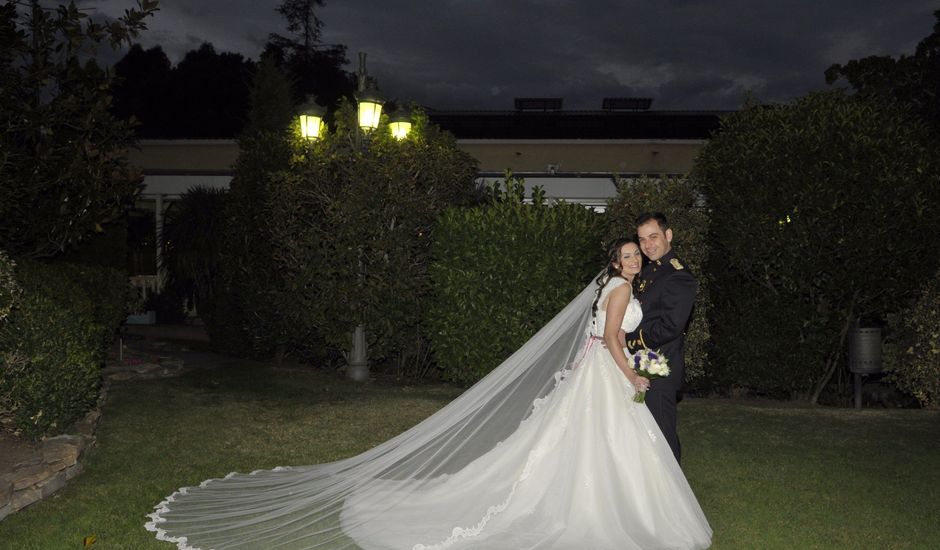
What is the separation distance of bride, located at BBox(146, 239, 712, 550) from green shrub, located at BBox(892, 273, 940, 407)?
5.98 m

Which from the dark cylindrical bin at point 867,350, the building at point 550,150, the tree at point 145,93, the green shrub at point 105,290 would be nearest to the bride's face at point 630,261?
the dark cylindrical bin at point 867,350

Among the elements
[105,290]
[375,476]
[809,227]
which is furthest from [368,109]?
[375,476]

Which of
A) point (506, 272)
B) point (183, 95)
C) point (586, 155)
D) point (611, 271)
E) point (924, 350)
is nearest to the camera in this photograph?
point (611, 271)

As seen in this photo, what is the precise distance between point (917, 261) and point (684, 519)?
709cm

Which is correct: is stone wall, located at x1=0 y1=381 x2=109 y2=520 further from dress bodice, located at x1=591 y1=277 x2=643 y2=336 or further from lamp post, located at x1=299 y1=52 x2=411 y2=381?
lamp post, located at x1=299 y1=52 x2=411 y2=381

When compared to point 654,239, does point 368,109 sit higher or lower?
higher

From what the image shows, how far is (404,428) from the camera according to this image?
345 inches

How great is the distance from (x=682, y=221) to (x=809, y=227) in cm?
161

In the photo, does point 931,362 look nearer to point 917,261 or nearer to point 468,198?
point 917,261

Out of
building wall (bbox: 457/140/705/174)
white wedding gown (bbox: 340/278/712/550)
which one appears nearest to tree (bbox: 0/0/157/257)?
white wedding gown (bbox: 340/278/712/550)

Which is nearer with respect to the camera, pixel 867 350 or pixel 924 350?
pixel 924 350

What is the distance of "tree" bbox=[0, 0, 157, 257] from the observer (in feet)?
27.3

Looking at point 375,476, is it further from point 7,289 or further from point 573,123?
point 573,123

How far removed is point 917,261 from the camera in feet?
34.2
